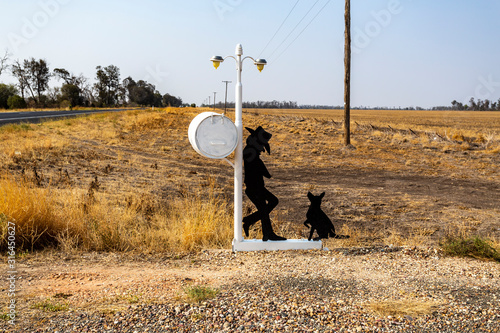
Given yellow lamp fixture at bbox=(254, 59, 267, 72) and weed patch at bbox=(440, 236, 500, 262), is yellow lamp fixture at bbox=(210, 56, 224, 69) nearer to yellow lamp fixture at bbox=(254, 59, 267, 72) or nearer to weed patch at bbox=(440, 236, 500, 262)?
yellow lamp fixture at bbox=(254, 59, 267, 72)

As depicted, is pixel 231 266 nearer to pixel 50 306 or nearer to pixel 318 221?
pixel 318 221

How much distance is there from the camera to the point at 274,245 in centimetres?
567

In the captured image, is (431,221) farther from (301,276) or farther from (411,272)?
(301,276)

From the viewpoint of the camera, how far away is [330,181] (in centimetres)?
1404

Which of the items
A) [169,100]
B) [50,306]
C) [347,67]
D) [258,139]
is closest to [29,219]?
[50,306]

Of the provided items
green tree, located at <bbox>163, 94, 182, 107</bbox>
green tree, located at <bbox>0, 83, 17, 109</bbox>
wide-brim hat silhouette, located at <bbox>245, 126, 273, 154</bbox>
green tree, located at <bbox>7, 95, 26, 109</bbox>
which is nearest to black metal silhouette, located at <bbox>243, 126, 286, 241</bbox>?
wide-brim hat silhouette, located at <bbox>245, 126, 273, 154</bbox>

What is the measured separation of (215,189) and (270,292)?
765 centimetres

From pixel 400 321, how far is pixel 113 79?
10055cm

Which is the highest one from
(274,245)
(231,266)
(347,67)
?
(347,67)

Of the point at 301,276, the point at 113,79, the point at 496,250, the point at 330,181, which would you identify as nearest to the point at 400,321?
the point at 301,276

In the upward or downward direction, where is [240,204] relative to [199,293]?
upward

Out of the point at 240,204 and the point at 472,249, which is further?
the point at 240,204

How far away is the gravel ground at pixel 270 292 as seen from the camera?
11.4 ft

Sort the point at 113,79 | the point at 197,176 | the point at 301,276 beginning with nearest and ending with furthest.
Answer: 1. the point at 301,276
2. the point at 197,176
3. the point at 113,79
